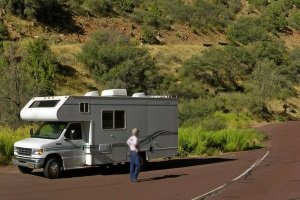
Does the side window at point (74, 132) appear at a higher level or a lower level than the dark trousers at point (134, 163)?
higher

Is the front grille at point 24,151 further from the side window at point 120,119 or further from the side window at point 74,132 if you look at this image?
the side window at point 120,119

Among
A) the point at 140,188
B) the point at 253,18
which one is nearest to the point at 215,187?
the point at 140,188

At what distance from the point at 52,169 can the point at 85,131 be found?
1.87 meters

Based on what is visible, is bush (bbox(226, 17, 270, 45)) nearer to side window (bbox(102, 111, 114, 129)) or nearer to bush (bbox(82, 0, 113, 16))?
bush (bbox(82, 0, 113, 16))

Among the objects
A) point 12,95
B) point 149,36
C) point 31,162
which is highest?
point 149,36

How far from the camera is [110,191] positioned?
14789mm

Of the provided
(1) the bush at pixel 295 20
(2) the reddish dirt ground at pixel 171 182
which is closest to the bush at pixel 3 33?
(2) the reddish dirt ground at pixel 171 182

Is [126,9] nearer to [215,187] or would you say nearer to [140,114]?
[140,114]

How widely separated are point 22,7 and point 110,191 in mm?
48449

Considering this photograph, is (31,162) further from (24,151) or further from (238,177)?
(238,177)

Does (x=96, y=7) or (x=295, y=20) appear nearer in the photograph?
(x=96, y=7)

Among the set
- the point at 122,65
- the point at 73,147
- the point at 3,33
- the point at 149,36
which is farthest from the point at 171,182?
the point at 149,36

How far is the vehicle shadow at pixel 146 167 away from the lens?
19230 mm

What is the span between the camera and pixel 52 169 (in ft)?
57.3
